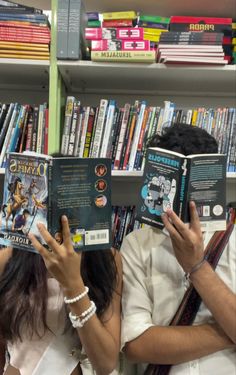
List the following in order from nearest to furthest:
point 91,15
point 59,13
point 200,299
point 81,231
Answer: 1. point 81,231
2. point 200,299
3. point 59,13
4. point 91,15

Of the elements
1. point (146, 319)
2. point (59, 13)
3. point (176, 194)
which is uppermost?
point (59, 13)

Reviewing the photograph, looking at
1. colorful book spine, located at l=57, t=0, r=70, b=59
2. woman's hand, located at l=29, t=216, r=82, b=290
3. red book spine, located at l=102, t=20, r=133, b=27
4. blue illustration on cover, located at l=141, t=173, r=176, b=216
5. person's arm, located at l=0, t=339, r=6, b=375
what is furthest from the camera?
red book spine, located at l=102, t=20, r=133, b=27

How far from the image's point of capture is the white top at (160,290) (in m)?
0.90

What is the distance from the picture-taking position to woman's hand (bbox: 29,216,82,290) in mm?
788

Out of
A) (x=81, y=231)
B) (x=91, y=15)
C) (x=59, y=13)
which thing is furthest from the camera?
(x=91, y=15)

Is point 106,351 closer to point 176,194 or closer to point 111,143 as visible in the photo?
point 176,194

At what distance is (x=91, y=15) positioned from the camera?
139 centimetres

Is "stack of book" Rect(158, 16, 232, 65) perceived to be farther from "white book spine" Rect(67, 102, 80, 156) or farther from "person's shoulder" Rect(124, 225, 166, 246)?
"person's shoulder" Rect(124, 225, 166, 246)

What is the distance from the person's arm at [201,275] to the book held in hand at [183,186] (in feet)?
0.09

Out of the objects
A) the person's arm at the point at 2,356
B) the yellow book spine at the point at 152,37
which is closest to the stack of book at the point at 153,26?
the yellow book spine at the point at 152,37

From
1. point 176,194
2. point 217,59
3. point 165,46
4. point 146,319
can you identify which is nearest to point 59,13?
point 165,46

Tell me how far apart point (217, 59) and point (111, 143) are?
0.48 meters

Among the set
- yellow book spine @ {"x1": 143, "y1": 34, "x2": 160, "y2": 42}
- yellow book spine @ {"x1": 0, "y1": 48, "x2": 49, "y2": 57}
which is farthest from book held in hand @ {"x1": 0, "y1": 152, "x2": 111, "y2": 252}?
yellow book spine @ {"x1": 143, "y1": 34, "x2": 160, "y2": 42}

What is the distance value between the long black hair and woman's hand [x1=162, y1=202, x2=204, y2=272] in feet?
0.68
